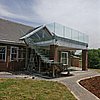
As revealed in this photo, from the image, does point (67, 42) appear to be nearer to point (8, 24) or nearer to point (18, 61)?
point (18, 61)

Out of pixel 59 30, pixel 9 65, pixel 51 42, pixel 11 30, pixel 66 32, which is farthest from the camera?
pixel 11 30

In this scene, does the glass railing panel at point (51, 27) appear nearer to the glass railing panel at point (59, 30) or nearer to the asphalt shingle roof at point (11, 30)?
the glass railing panel at point (59, 30)

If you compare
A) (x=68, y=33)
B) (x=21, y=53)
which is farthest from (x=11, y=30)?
(x=68, y=33)

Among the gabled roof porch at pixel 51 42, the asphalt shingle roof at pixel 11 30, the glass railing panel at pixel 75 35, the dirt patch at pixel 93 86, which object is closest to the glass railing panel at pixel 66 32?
the glass railing panel at pixel 75 35

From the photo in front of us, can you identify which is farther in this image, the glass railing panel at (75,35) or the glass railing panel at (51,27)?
the glass railing panel at (75,35)

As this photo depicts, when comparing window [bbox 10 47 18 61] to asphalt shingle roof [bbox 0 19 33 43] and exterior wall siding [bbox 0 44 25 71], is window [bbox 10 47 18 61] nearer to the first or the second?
exterior wall siding [bbox 0 44 25 71]

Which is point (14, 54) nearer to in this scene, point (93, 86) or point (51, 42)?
point (51, 42)

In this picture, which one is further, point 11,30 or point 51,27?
point 11,30

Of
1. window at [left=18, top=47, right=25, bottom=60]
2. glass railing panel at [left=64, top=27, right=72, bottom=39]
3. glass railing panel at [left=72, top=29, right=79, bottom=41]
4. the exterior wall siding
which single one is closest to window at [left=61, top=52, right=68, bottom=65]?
glass railing panel at [left=72, top=29, right=79, bottom=41]

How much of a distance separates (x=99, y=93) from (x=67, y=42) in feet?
34.3

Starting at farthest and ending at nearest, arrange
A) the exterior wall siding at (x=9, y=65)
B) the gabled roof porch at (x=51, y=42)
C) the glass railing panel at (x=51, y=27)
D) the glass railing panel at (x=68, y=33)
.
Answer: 1. the glass railing panel at (x=68, y=33)
2. the exterior wall siding at (x=9, y=65)
3. the glass railing panel at (x=51, y=27)
4. the gabled roof porch at (x=51, y=42)

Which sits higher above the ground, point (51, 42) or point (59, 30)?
point (59, 30)

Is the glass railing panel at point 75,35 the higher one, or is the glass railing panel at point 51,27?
the glass railing panel at point 51,27

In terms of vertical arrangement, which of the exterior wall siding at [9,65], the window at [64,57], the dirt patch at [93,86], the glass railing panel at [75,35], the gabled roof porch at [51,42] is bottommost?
the dirt patch at [93,86]
